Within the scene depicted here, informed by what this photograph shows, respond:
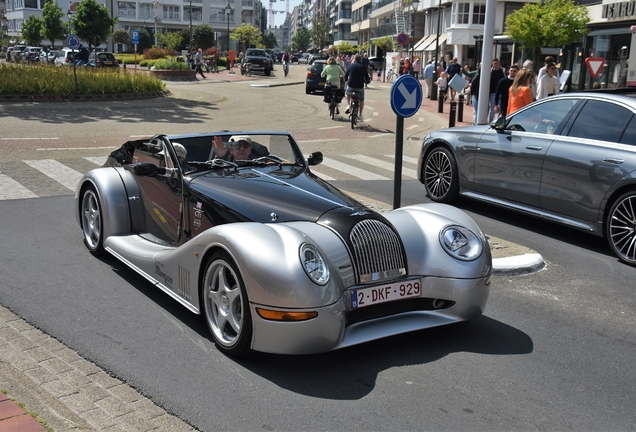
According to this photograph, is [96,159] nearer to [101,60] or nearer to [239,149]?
[239,149]

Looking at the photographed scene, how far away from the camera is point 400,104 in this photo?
7.61m

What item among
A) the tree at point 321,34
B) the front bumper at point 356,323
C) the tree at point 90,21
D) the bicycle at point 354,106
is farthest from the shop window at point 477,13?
the tree at point 321,34

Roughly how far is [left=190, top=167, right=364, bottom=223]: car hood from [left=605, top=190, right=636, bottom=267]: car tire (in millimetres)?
3296

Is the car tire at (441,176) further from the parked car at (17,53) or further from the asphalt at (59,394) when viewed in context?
the parked car at (17,53)

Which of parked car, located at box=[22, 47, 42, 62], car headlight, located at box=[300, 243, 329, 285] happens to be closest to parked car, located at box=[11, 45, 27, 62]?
parked car, located at box=[22, 47, 42, 62]

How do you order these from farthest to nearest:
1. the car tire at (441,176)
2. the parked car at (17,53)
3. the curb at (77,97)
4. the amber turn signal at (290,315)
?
the parked car at (17,53)
the curb at (77,97)
the car tire at (441,176)
the amber turn signal at (290,315)

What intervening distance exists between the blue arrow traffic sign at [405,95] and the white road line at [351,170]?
4231mm

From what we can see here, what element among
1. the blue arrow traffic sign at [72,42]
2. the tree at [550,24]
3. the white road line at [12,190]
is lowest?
the white road line at [12,190]

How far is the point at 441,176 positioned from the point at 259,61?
42526 mm

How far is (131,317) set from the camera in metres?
5.18

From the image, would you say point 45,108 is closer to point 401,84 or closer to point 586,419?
point 401,84

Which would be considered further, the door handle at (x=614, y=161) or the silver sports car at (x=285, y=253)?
the door handle at (x=614, y=161)

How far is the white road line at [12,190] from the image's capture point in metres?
9.45

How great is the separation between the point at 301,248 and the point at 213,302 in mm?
826
